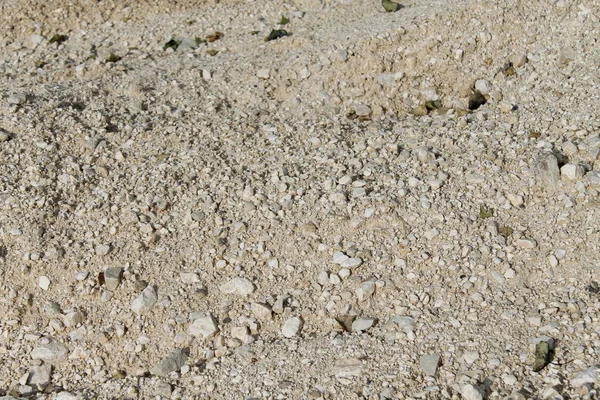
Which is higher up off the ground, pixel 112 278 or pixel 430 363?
pixel 430 363

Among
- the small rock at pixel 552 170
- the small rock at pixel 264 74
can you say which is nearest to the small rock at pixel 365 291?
the small rock at pixel 552 170

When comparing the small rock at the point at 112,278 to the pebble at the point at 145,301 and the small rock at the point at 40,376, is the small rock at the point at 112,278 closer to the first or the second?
the pebble at the point at 145,301

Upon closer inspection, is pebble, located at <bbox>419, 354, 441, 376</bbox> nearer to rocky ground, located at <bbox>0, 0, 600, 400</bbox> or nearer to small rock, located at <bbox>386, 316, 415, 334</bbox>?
rocky ground, located at <bbox>0, 0, 600, 400</bbox>

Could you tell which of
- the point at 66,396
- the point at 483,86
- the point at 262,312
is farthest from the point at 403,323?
the point at 483,86

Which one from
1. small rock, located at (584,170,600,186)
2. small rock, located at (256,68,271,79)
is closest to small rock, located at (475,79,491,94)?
small rock, located at (584,170,600,186)

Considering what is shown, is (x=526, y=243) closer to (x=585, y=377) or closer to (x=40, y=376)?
(x=585, y=377)

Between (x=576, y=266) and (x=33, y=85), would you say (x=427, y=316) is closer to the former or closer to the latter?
(x=576, y=266)

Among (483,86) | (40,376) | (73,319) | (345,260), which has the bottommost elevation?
(40,376)
